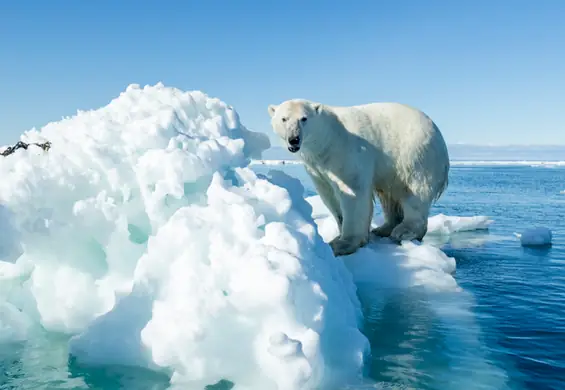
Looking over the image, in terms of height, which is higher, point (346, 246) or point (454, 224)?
point (346, 246)

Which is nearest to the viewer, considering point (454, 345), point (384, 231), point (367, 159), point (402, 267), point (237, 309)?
point (237, 309)

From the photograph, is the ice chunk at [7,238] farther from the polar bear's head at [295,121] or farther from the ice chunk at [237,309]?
the polar bear's head at [295,121]

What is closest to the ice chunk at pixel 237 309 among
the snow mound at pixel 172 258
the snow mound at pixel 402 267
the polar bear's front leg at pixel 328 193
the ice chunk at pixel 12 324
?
the snow mound at pixel 172 258

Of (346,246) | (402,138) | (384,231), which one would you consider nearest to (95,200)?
(346,246)

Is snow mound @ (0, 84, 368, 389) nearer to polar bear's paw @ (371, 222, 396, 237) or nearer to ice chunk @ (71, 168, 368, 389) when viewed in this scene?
ice chunk @ (71, 168, 368, 389)

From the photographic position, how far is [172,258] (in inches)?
123

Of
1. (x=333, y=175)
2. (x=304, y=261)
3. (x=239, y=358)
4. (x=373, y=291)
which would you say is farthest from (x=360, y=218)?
(x=239, y=358)

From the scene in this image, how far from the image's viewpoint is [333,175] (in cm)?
582

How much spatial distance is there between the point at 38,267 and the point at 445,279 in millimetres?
3438

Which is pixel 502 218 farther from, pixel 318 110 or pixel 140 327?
pixel 140 327

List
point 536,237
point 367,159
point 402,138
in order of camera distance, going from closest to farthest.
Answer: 1. point 367,159
2. point 402,138
3. point 536,237

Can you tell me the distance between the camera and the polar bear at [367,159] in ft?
18.3

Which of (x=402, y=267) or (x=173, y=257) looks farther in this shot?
(x=402, y=267)

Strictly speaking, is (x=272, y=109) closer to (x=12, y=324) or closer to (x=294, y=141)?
(x=294, y=141)
